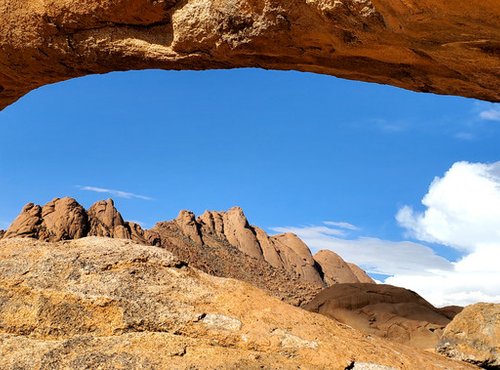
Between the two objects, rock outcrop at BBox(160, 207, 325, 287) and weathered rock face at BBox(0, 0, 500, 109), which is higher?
rock outcrop at BBox(160, 207, 325, 287)

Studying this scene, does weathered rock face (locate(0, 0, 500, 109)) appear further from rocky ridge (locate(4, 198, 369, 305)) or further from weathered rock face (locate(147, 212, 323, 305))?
weathered rock face (locate(147, 212, 323, 305))

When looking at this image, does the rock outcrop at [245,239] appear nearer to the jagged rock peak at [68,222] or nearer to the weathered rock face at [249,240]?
the weathered rock face at [249,240]

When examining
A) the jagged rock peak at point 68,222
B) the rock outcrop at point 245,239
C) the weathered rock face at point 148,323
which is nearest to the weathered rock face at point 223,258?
the rock outcrop at point 245,239

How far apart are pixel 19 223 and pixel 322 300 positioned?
33024mm

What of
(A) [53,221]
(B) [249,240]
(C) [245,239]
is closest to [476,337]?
(A) [53,221]

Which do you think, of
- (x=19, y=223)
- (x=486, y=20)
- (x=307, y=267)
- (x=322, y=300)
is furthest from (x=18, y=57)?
(x=307, y=267)

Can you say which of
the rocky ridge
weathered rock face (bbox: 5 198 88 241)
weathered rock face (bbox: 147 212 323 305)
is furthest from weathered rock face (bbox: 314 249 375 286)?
weathered rock face (bbox: 5 198 88 241)

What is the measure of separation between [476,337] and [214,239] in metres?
54.1

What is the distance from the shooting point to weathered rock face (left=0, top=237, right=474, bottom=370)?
5.58 m

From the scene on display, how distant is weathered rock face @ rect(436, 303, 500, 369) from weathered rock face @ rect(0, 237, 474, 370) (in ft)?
10.4

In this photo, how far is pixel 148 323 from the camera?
591 centimetres

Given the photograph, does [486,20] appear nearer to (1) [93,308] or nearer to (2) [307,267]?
(1) [93,308]

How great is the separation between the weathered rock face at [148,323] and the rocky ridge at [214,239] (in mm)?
30606

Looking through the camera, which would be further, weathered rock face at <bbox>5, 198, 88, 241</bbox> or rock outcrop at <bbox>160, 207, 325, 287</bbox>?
rock outcrop at <bbox>160, 207, 325, 287</bbox>
